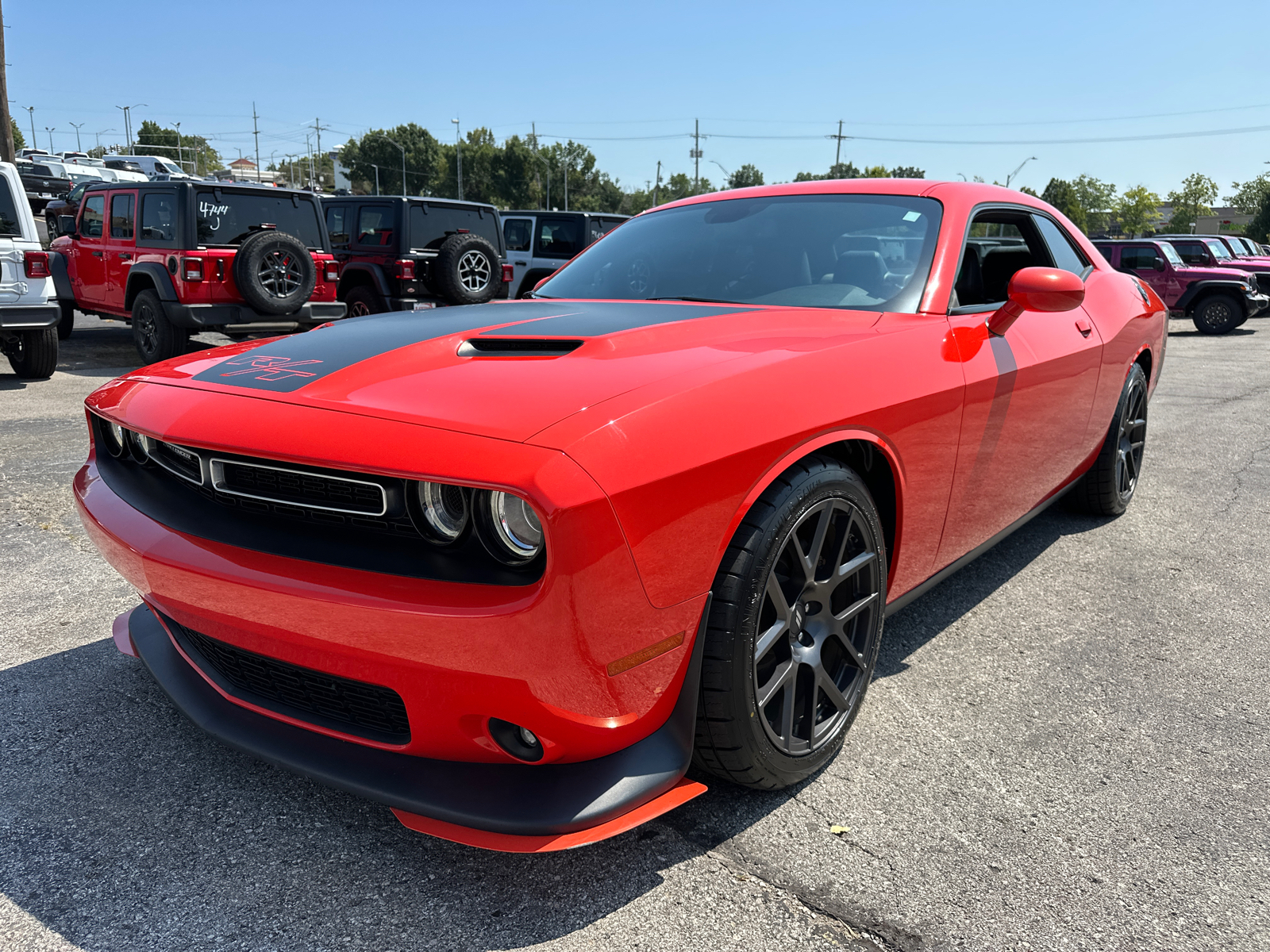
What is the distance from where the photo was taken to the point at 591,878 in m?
1.89

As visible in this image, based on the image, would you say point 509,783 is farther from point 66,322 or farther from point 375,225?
point 66,322

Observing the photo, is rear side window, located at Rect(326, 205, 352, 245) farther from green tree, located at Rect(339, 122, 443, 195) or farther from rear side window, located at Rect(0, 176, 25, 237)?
green tree, located at Rect(339, 122, 443, 195)

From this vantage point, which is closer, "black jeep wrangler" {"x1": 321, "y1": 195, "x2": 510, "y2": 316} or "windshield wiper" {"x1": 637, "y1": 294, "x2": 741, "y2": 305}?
"windshield wiper" {"x1": 637, "y1": 294, "x2": 741, "y2": 305}

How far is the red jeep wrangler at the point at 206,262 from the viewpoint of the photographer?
8547 mm

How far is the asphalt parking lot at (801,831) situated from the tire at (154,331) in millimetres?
6022

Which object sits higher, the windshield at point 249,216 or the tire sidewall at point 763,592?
the windshield at point 249,216

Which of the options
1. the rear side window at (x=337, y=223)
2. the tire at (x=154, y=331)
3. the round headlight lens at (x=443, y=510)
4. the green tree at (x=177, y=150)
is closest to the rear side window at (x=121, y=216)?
the tire at (x=154, y=331)

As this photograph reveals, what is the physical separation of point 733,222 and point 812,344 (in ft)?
3.57

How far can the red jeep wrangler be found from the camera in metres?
8.55

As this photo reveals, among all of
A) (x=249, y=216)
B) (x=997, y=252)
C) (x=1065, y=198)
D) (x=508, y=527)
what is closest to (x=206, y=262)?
(x=249, y=216)

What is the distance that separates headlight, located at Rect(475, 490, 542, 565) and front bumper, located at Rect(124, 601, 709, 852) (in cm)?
39

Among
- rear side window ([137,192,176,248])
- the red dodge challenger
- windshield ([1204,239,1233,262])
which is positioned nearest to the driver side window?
the red dodge challenger

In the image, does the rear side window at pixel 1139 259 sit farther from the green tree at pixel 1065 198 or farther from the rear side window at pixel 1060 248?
the green tree at pixel 1065 198

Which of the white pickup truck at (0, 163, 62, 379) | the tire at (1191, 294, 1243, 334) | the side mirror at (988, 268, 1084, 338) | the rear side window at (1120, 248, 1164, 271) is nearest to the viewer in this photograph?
the side mirror at (988, 268, 1084, 338)
